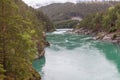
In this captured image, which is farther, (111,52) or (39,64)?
(111,52)

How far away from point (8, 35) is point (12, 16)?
7.72 feet

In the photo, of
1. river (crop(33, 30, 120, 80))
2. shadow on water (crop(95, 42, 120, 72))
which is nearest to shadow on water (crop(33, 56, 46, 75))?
river (crop(33, 30, 120, 80))

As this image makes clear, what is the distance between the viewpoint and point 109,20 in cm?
15625

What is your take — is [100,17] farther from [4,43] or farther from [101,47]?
[4,43]

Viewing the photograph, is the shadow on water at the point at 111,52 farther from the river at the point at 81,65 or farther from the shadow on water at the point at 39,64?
the shadow on water at the point at 39,64

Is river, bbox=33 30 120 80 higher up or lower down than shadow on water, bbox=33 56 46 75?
lower down

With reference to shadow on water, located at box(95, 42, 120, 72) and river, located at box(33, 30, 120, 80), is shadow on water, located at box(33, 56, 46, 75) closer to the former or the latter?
river, located at box(33, 30, 120, 80)

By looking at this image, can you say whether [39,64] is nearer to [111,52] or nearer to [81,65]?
[81,65]

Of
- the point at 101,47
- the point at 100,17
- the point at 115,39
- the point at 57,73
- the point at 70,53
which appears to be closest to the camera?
the point at 57,73

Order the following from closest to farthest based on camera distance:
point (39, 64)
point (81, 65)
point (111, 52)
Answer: point (81, 65) < point (39, 64) < point (111, 52)

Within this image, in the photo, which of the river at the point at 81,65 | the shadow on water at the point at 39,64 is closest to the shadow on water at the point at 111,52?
the river at the point at 81,65

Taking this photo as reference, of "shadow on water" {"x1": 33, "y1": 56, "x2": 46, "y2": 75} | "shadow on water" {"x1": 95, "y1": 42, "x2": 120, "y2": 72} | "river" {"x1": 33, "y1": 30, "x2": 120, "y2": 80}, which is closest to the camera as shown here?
"river" {"x1": 33, "y1": 30, "x2": 120, "y2": 80}

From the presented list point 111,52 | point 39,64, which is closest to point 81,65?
point 39,64

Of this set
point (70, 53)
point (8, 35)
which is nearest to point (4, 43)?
point (8, 35)
